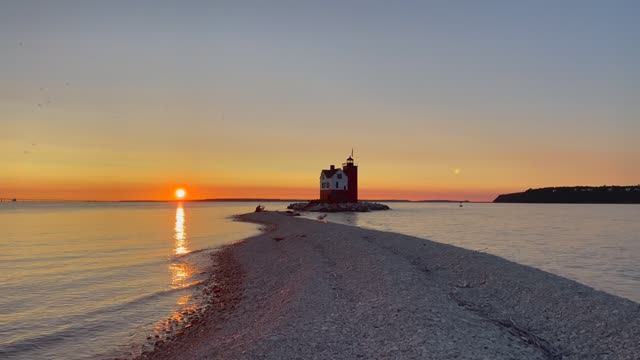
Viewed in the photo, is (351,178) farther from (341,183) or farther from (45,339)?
(45,339)

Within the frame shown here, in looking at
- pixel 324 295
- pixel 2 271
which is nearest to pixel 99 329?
pixel 324 295

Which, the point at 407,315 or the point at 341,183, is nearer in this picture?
the point at 407,315

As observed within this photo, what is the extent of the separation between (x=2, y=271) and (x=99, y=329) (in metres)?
17.7

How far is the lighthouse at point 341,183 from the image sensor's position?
115 meters

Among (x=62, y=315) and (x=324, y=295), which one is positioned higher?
(x=324, y=295)

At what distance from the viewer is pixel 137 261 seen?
33.2m

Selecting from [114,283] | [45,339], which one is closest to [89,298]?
[114,283]

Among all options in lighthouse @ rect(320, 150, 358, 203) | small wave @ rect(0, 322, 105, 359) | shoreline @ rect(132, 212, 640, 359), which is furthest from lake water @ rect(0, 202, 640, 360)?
lighthouse @ rect(320, 150, 358, 203)

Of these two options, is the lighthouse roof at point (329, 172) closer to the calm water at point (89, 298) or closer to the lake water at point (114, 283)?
the lake water at point (114, 283)

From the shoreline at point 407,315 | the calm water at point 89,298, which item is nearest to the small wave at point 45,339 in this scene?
the calm water at point 89,298

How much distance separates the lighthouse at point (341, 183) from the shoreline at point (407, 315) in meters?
91.0

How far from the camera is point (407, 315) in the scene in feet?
42.7

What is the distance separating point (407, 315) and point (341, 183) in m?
102

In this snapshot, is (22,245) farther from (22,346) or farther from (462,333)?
(462,333)
